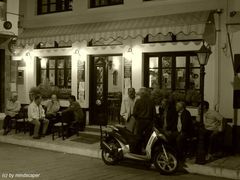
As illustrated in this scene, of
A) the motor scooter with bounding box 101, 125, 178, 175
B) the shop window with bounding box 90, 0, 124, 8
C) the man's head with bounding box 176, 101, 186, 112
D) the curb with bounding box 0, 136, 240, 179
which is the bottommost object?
the curb with bounding box 0, 136, 240, 179

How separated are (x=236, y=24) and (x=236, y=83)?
5.44ft

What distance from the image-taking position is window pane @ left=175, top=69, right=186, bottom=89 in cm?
1299

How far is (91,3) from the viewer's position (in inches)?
604

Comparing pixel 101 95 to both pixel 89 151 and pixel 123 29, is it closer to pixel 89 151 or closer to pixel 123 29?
pixel 123 29

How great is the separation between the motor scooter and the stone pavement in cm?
72

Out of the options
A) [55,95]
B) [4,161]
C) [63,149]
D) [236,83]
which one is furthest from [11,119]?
[236,83]

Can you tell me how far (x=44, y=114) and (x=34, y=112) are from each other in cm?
45

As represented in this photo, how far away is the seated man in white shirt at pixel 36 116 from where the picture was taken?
13727 millimetres

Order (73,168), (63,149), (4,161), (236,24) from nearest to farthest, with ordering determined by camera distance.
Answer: (73,168) → (4,161) → (236,24) → (63,149)

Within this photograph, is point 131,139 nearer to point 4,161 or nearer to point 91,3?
point 4,161

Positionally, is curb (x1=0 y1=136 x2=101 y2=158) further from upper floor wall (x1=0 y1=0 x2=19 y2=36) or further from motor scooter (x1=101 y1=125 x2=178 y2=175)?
upper floor wall (x1=0 y1=0 x2=19 y2=36)

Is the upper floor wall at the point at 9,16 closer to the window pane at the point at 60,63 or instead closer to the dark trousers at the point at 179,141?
the window pane at the point at 60,63

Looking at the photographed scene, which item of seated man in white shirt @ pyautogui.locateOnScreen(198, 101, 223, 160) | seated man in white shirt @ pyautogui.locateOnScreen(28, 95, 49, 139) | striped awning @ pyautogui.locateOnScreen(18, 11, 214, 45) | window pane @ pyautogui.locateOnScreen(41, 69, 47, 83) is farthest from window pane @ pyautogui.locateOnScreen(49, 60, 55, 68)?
seated man in white shirt @ pyautogui.locateOnScreen(198, 101, 223, 160)

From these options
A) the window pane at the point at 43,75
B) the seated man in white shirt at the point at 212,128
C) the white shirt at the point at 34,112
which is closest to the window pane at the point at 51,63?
the window pane at the point at 43,75
